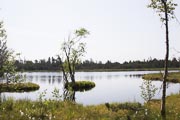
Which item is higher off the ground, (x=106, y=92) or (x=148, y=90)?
(x=148, y=90)

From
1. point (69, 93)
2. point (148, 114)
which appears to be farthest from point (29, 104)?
point (69, 93)

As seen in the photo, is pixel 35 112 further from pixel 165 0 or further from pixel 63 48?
pixel 63 48

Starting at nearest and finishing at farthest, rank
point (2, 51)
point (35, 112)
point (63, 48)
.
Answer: point (35, 112) → point (2, 51) → point (63, 48)

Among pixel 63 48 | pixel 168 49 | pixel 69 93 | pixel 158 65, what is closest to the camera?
pixel 168 49

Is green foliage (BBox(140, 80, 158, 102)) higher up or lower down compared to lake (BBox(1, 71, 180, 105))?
higher up

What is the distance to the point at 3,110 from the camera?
44.0 feet

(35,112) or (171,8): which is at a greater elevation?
(171,8)

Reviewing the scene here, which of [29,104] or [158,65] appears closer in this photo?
[29,104]

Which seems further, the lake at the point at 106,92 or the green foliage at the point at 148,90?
the lake at the point at 106,92

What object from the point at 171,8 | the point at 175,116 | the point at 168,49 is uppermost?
the point at 171,8

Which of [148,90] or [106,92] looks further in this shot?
[106,92]

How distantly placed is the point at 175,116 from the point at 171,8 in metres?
4.95

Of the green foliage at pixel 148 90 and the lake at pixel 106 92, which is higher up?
the green foliage at pixel 148 90

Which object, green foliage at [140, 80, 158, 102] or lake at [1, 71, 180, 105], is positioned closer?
green foliage at [140, 80, 158, 102]
